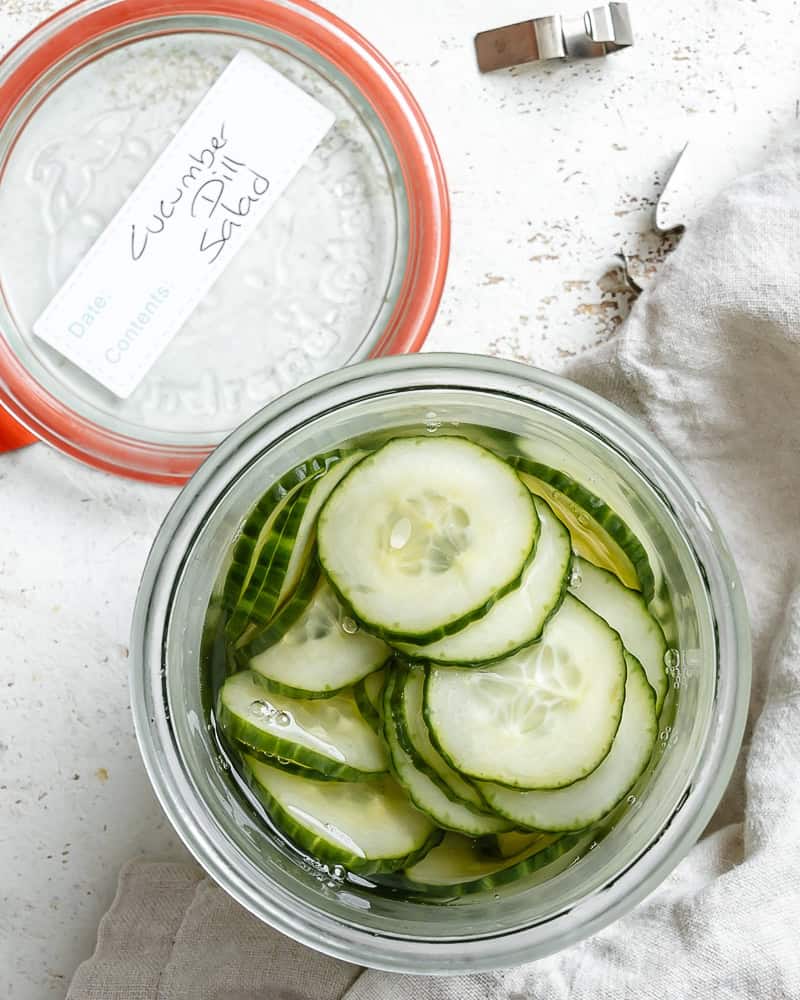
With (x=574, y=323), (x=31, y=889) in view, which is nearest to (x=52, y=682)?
(x=31, y=889)

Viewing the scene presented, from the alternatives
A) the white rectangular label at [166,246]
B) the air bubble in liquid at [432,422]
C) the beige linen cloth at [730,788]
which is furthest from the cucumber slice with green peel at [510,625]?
the white rectangular label at [166,246]

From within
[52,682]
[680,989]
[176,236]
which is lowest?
[680,989]

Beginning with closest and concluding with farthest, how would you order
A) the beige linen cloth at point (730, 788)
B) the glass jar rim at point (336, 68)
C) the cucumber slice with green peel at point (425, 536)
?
the cucumber slice with green peel at point (425, 536) → the beige linen cloth at point (730, 788) → the glass jar rim at point (336, 68)

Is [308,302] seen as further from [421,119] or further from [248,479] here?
[248,479]

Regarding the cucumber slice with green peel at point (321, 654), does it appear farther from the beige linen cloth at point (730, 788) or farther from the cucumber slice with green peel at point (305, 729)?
the beige linen cloth at point (730, 788)

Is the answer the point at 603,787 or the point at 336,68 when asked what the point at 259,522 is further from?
the point at 336,68

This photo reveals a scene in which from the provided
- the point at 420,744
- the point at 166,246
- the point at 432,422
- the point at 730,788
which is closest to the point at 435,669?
the point at 420,744
